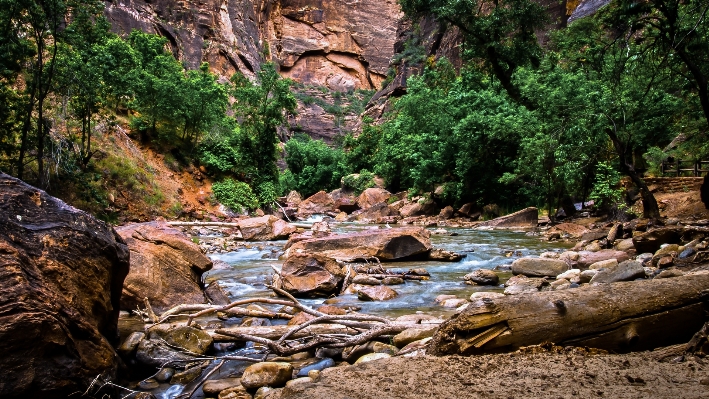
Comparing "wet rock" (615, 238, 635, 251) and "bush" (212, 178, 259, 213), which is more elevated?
"bush" (212, 178, 259, 213)

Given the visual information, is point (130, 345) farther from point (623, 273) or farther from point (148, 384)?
point (623, 273)

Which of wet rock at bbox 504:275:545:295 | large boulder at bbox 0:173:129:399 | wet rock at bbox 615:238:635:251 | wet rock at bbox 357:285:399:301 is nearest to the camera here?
large boulder at bbox 0:173:129:399

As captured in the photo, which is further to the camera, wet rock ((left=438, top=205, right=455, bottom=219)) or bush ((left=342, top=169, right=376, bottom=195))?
bush ((left=342, top=169, right=376, bottom=195))

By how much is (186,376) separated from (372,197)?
26935 millimetres

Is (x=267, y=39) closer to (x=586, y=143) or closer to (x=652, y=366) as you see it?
(x=586, y=143)

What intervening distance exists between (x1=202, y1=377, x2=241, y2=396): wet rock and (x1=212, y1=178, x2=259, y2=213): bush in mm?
17666

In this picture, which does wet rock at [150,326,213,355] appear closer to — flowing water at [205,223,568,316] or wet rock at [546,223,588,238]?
flowing water at [205,223,568,316]

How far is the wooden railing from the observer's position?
17562 mm

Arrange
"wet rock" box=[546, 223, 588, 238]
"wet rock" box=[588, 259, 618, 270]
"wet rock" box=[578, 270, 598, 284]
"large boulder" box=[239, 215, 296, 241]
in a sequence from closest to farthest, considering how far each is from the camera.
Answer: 1. "wet rock" box=[578, 270, 598, 284]
2. "wet rock" box=[588, 259, 618, 270]
3. "wet rock" box=[546, 223, 588, 238]
4. "large boulder" box=[239, 215, 296, 241]

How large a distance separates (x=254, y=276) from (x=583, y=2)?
3358 cm

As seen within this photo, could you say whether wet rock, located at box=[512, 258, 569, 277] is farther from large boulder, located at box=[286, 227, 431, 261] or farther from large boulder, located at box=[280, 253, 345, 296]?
large boulder, located at box=[280, 253, 345, 296]

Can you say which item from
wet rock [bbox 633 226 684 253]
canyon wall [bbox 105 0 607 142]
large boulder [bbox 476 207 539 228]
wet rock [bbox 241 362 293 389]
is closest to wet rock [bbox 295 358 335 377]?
wet rock [bbox 241 362 293 389]

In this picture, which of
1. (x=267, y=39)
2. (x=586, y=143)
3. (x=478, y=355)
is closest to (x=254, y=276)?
(x=478, y=355)

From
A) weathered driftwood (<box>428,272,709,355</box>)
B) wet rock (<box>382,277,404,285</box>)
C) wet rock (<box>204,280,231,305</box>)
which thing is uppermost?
weathered driftwood (<box>428,272,709,355</box>)
